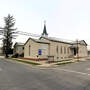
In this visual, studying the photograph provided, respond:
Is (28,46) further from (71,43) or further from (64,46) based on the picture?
(71,43)

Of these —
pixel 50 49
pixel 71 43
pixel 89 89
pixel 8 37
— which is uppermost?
pixel 8 37

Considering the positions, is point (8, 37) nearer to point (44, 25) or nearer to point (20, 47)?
point (20, 47)

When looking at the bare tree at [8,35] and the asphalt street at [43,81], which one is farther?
the bare tree at [8,35]

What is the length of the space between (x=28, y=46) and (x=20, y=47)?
17666 mm

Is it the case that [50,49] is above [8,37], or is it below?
below

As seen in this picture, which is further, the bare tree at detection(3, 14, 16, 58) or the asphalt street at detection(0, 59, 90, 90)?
the bare tree at detection(3, 14, 16, 58)

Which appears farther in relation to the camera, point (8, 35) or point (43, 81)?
point (8, 35)

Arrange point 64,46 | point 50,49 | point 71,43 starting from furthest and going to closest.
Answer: point 71,43 < point 64,46 < point 50,49

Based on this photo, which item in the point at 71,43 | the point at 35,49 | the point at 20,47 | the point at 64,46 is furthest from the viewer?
the point at 20,47

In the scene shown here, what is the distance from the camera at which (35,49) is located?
24578mm

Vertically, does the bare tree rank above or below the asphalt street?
above

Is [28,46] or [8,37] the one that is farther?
[8,37]

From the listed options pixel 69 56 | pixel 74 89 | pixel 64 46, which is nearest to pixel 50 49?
pixel 64 46

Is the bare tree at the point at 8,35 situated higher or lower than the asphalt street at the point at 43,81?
higher
